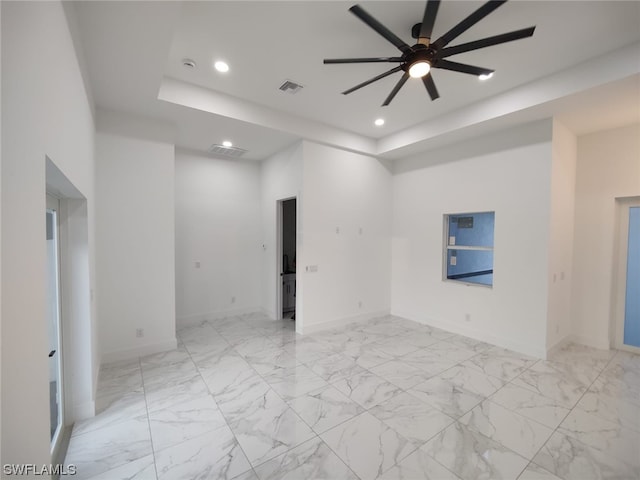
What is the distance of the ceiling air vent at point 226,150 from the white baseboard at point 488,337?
435 centimetres

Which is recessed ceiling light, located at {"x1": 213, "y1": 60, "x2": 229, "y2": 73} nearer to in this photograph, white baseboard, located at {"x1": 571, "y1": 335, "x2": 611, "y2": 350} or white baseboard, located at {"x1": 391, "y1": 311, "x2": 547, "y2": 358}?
white baseboard, located at {"x1": 391, "y1": 311, "x2": 547, "y2": 358}

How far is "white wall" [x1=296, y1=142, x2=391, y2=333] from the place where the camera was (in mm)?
4410

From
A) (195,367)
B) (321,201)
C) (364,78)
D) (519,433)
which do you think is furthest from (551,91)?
(195,367)

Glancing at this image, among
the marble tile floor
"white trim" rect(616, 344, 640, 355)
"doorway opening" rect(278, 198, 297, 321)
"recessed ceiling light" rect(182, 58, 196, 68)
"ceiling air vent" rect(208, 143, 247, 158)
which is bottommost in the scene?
the marble tile floor

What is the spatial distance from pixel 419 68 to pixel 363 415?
3091mm

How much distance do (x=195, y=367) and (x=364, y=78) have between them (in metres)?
3.94

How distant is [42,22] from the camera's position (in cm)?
123

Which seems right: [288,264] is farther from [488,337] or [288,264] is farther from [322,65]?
[322,65]

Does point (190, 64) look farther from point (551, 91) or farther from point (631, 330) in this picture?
point (631, 330)

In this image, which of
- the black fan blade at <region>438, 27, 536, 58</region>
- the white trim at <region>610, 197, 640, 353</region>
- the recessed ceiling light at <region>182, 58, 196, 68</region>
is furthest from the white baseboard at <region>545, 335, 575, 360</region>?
the recessed ceiling light at <region>182, 58, 196, 68</region>

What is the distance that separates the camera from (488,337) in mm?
4051

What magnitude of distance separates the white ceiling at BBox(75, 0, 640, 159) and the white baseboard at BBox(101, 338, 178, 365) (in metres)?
3.01

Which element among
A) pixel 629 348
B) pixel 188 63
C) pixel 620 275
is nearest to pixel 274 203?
pixel 188 63

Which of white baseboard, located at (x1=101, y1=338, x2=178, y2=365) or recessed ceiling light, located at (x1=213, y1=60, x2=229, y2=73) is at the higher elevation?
recessed ceiling light, located at (x1=213, y1=60, x2=229, y2=73)
